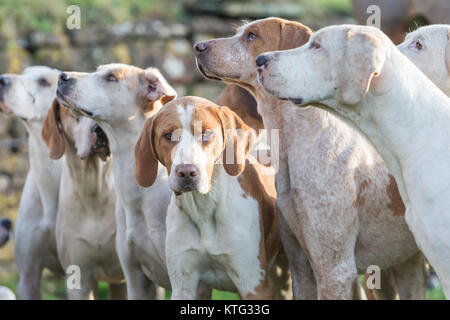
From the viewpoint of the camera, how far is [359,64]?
4.03 meters

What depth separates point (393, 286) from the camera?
6.09m

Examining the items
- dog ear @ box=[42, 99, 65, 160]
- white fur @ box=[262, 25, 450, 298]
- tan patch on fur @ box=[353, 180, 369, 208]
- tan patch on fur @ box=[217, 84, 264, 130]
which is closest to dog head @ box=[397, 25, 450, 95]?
tan patch on fur @ box=[353, 180, 369, 208]

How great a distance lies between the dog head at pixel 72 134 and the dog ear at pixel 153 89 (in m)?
Result: 0.47

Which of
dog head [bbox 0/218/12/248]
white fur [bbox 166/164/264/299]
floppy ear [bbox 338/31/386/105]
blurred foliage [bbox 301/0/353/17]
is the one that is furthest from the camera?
blurred foliage [bbox 301/0/353/17]

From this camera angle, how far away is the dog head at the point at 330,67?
13.3 ft

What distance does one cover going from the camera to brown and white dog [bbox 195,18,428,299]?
16.5 ft

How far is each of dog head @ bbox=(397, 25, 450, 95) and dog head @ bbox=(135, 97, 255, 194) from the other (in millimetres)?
1134

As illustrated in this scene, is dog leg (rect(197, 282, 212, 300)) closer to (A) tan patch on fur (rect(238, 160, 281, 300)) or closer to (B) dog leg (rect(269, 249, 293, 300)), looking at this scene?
(A) tan patch on fur (rect(238, 160, 281, 300))

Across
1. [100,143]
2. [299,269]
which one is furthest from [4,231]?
[299,269]

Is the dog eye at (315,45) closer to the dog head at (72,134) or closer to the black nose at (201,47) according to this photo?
the black nose at (201,47)
